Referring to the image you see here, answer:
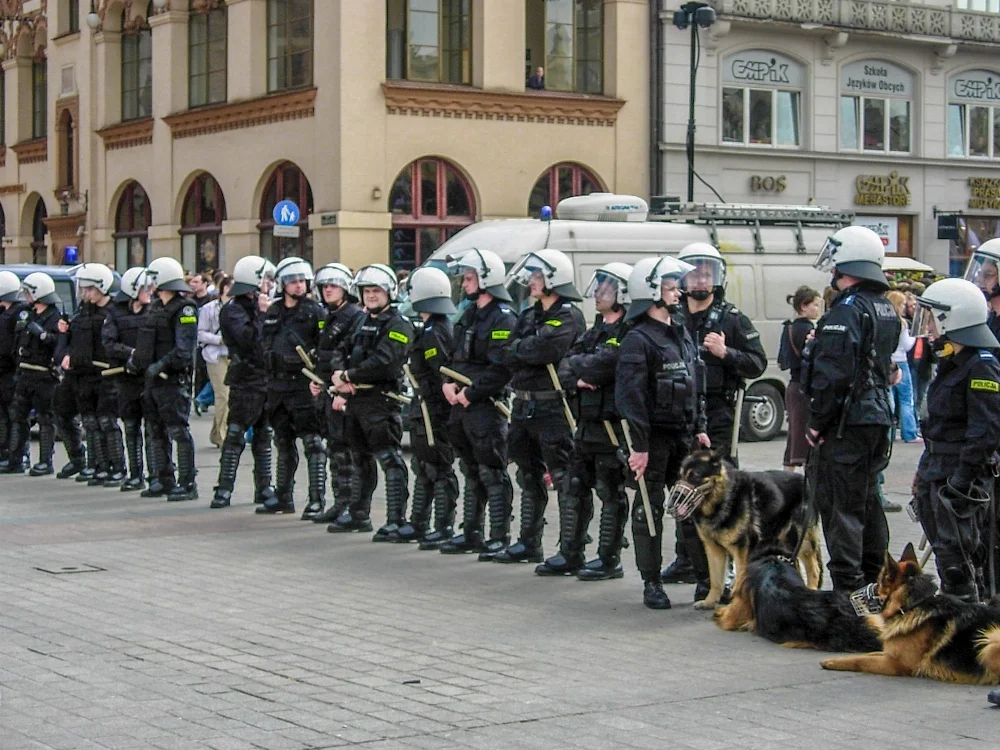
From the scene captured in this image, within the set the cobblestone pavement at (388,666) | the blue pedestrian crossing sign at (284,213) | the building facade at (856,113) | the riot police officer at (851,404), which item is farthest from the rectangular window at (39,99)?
the riot police officer at (851,404)

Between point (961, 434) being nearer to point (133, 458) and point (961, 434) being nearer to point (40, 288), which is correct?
point (133, 458)

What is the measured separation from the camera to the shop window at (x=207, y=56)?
33.9m

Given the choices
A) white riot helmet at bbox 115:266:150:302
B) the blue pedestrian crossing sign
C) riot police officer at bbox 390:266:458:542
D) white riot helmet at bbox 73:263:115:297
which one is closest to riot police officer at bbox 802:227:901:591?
riot police officer at bbox 390:266:458:542

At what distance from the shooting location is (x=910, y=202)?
118 feet

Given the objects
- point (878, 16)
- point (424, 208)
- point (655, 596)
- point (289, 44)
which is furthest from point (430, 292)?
point (878, 16)

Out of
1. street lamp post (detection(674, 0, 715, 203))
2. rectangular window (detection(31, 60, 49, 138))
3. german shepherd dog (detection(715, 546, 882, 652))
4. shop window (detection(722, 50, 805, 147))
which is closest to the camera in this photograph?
german shepherd dog (detection(715, 546, 882, 652))

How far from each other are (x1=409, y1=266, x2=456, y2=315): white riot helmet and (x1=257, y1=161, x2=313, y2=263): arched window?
1863 cm

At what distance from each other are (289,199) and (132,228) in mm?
7222

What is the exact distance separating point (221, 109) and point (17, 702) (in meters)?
26.9

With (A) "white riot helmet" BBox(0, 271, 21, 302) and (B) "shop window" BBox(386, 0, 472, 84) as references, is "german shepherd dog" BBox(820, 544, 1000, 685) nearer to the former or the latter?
(A) "white riot helmet" BBox(0, 271, 21, 302)

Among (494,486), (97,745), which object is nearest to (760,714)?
(97,745)

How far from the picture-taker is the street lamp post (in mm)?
27922

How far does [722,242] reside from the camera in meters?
20.5

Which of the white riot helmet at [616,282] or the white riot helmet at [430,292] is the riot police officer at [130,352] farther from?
the white riot helmet at [616,282]
